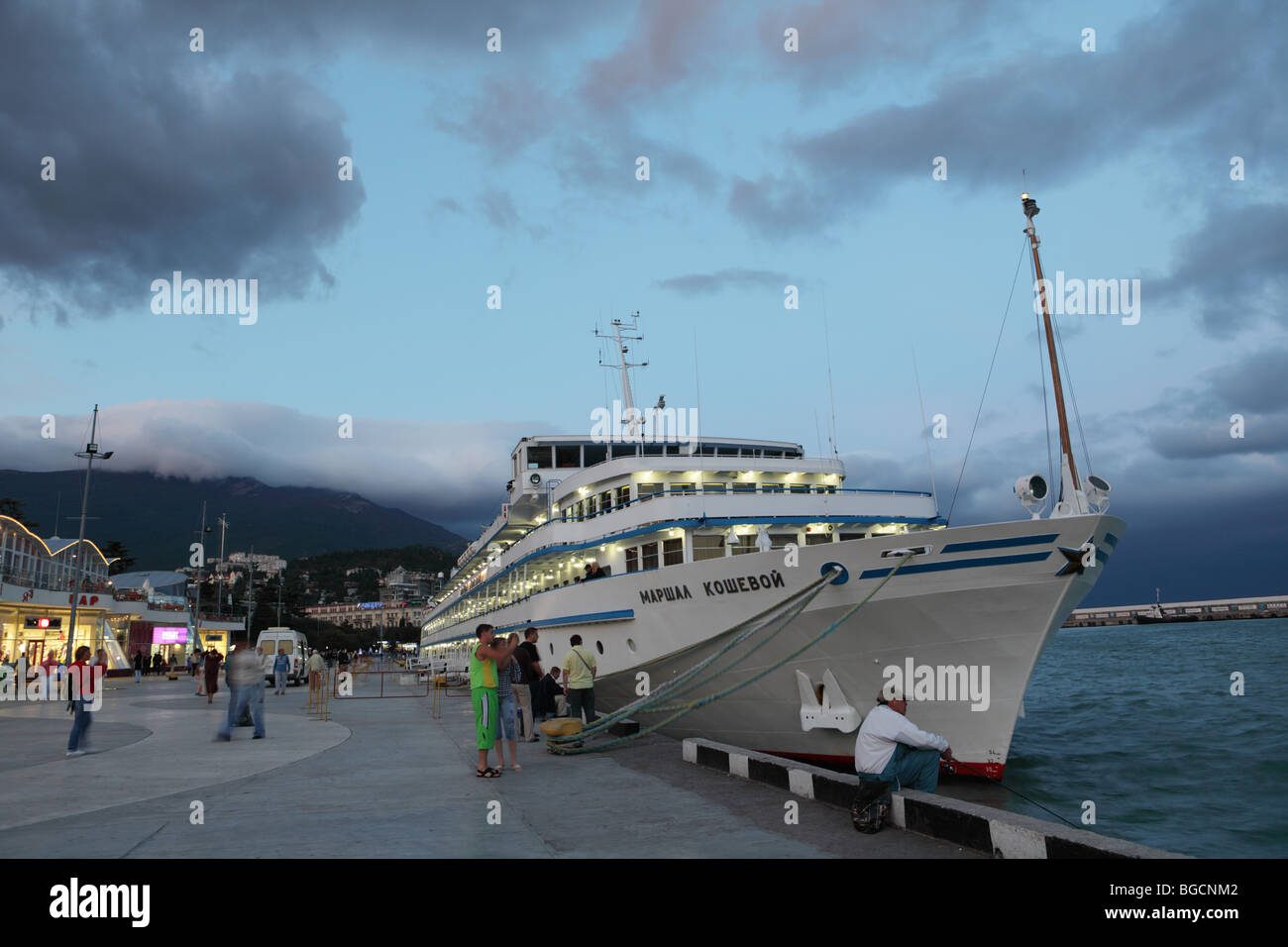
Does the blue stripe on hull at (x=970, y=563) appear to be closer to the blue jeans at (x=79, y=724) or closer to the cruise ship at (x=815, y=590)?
the cruise ship at (x=815, y=590)

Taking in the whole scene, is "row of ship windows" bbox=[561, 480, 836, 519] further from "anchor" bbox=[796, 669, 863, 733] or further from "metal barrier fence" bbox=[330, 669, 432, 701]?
"metal barrier fence" bbox=[330, 669, 432, 701]

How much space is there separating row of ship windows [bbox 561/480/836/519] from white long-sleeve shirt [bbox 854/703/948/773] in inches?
383

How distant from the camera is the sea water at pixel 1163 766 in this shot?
12.4m

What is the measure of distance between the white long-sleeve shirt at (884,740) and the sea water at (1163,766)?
666 cm

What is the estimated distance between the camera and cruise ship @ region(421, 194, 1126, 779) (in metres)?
11.7

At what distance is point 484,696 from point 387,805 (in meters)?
1.90

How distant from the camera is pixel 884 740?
6.67m

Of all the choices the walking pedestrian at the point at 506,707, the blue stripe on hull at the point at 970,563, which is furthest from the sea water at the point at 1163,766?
the walking pedestrian at the point at 506,707

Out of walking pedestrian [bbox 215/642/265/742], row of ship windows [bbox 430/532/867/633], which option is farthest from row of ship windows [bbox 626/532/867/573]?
walking pedestrian [bbox 215/642/265/742]
